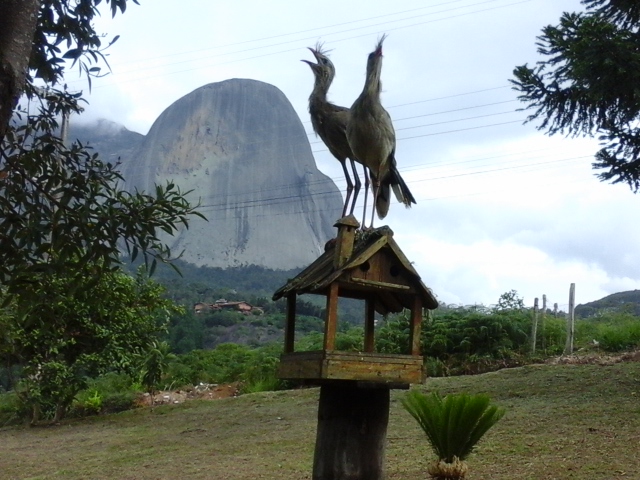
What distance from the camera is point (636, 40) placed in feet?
33.9

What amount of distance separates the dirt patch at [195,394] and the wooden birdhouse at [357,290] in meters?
11.5

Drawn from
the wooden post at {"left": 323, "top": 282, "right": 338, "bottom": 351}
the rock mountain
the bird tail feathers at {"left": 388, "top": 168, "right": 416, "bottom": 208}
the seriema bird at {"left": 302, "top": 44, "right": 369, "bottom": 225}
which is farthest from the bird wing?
the rock mountain

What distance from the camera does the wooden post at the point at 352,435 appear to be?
17.6ft

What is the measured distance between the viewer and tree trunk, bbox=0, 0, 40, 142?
10.4 ft

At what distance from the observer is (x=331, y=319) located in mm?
5121

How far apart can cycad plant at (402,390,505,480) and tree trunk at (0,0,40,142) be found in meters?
4.32

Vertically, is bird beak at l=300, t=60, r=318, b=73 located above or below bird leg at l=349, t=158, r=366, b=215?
above

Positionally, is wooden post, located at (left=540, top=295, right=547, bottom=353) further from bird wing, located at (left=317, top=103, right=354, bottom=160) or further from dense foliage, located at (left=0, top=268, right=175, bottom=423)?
bird wing, located at (left=317, top=103, right=354, bottom=160)

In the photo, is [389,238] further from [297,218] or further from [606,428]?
[297,218]

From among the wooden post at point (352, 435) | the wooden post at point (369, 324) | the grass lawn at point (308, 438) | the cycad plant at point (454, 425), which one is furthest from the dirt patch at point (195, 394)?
the wooden post at point (352, 435)

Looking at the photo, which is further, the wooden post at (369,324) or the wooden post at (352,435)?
the wooden post at (369,324)

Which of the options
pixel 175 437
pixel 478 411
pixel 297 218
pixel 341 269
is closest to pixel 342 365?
pixel 341 269

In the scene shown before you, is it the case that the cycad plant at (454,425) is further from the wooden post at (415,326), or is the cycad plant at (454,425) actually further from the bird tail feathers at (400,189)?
the bird tail feathers at (400,189)

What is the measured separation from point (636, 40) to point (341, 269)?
7.22 meters
